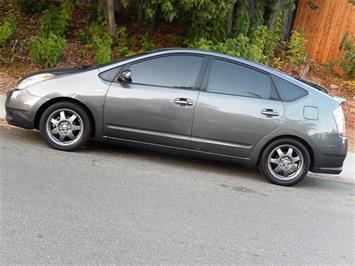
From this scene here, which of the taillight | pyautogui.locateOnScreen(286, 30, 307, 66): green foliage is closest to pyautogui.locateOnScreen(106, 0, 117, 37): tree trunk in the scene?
pyautogui.locateOnScreen(286, 30, 307, 66): green foliage

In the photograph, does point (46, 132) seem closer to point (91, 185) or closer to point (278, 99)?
point (91, 185)

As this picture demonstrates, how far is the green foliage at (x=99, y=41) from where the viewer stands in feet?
35.9

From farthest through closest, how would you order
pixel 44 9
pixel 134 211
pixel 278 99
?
pixel 44 9, pixel 278 99, pixel 134 211

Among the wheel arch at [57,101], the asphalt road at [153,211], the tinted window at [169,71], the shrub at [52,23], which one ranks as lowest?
the asphalt road at [153,211]

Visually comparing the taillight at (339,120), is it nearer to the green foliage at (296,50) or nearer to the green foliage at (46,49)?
the green foliage at (46,49)

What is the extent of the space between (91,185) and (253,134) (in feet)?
7.28

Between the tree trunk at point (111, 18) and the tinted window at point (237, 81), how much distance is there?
521 cm

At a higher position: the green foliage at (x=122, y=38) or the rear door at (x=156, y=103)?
the green foliage at (x=122, y=38)

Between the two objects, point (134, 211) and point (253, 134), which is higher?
point (253, 134)

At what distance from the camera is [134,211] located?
17.6ft

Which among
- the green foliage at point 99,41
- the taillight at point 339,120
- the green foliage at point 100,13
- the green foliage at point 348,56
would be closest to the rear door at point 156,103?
the taillight at point 339,120

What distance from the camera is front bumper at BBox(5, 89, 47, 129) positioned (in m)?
6.87

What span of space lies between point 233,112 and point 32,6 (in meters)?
7.90

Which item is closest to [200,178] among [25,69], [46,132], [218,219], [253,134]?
[253,134]
